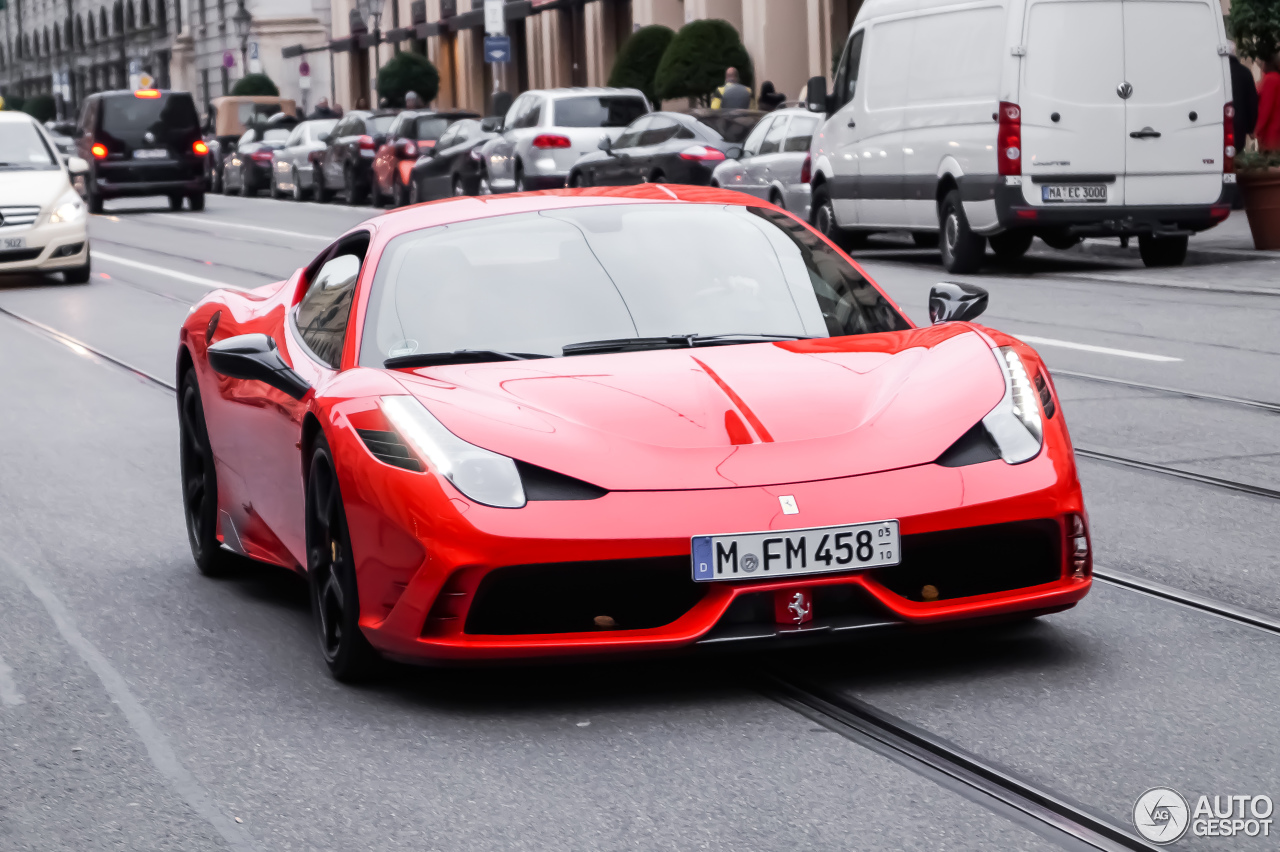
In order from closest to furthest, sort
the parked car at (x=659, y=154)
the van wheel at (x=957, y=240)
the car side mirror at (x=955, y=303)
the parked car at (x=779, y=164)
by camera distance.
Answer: the car side mirror at (x=955, y=303) < the van wheel at (x=957, y=240) < the parked car at (x=779, y=164) < the parked car at (x=659, y=154)

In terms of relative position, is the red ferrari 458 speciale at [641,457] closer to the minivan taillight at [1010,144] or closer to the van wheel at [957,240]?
the minivan taillight at [1010,144]

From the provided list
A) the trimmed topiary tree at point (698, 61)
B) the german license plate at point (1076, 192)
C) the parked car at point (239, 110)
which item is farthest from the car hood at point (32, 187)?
the parked car at point (239, 110)

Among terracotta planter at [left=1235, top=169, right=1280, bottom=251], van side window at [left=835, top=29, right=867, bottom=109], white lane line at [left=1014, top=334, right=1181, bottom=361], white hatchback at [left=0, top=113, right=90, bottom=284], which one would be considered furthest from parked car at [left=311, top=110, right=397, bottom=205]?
white lane line at [left=1014, top=334, right=1181, bottom=361]

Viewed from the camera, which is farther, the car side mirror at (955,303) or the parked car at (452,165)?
the parked car at (452,165)

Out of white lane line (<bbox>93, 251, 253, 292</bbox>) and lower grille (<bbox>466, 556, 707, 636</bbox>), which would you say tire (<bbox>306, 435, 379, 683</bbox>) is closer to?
lower grille (<bbox>466, 556, 707, 636</bbox>)

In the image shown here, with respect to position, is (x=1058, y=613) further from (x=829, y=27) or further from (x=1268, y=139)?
(x=829, y=27)

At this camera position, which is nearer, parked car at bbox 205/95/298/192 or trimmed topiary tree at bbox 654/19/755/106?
trimmed topiary tree at bbox 654/19/755/106

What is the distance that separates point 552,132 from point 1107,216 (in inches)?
448

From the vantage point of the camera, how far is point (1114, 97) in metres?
16.8

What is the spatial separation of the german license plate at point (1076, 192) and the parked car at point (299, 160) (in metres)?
21.9

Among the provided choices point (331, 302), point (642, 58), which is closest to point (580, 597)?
point (331, 302)

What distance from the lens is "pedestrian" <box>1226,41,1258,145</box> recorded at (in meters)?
19.9

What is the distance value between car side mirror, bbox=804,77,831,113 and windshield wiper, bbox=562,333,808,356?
46.1ft

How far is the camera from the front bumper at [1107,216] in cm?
1683
